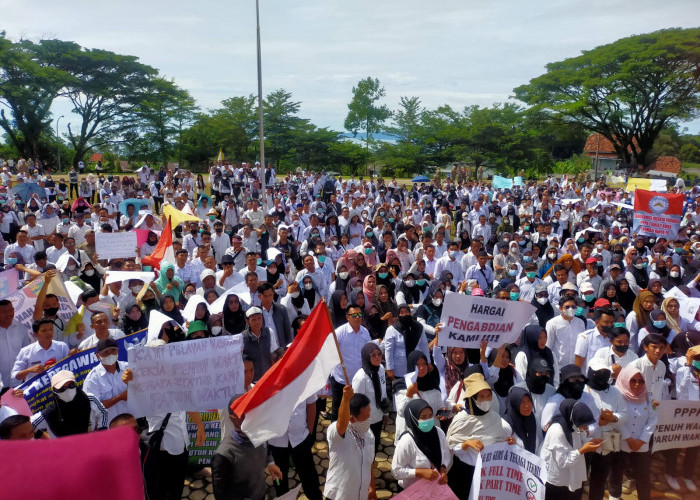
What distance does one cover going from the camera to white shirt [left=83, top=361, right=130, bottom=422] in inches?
169

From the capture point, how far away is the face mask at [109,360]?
4.36m

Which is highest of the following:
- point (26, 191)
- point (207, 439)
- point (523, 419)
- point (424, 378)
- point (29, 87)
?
point (29, 87)

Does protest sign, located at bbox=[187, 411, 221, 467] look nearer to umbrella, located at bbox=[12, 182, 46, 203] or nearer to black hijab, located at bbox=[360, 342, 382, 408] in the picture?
black hijab, located at bbox=[360, 342, 382, 408]

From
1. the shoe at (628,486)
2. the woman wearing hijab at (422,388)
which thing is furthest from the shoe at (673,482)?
the woman wearing hijab at (422,388)

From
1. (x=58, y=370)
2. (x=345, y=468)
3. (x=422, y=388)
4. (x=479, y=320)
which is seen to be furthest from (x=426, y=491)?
(x=58, y=370)

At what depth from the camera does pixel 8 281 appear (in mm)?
6371

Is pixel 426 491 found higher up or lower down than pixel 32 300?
lower down

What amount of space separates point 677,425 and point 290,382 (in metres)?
3.85

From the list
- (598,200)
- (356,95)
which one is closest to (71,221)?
(598,200)

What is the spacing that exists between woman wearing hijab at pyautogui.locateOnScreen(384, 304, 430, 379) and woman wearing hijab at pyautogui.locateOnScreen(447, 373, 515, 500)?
123cm

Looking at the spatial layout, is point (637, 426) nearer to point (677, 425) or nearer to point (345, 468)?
point (677, 425)

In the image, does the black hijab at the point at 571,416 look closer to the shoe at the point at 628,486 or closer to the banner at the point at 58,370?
the shoe at the point at 628,486

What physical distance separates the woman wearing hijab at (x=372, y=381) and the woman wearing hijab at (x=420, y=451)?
0.75m

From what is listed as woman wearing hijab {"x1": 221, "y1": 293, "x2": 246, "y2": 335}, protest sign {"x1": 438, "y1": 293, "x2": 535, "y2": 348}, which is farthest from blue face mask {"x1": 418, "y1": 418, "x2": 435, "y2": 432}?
woman wearing hijab {"x1": 221, "y1": 293, "x2": 246, "y2": 335}
